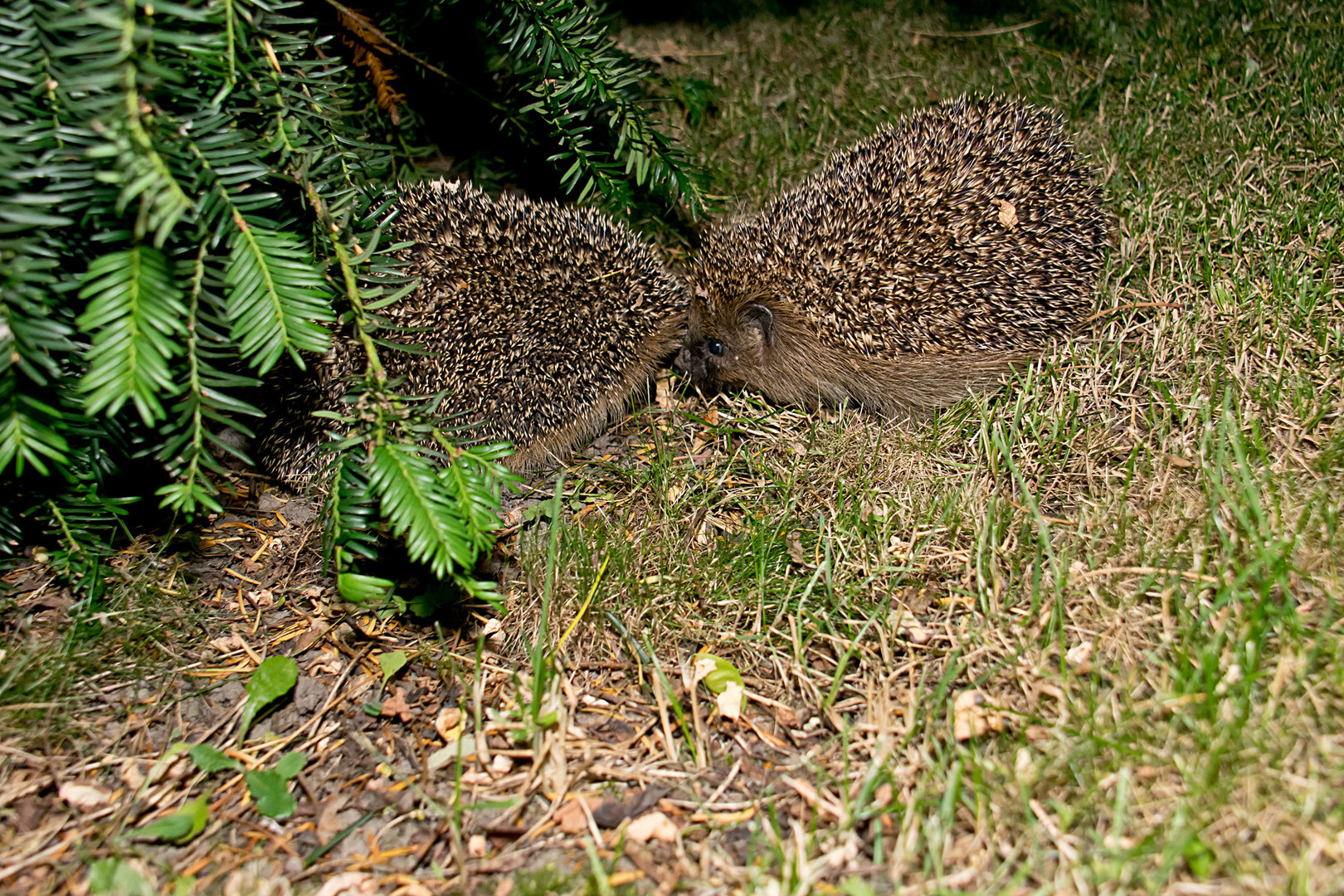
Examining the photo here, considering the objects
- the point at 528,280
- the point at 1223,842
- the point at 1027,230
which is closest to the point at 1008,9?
the point at 1027,230

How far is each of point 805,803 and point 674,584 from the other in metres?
1.00

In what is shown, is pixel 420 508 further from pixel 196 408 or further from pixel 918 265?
pixel 918 265

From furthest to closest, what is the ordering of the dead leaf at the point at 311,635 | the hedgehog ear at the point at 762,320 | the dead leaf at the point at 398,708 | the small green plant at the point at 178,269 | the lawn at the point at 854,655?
1. the hedgehog ear at the point at 762,320
2. the dead leaf at the point at 311,635
3. the dead leaf at the point at 398,708
4. the lawn at the point at 854,655
5. the small green plant at the point at 178,269

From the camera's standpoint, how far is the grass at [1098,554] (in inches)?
95.8

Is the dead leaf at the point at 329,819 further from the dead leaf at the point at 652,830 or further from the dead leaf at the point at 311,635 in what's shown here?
the dead leaf at the point at 652,830

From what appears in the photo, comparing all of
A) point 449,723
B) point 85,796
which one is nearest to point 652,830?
point 449,723

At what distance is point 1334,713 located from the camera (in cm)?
248

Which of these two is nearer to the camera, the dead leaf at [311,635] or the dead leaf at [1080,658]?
the dead leaf at [1080,658]

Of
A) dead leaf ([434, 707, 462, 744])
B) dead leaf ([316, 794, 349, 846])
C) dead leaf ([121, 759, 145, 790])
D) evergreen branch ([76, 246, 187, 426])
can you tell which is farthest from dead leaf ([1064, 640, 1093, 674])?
dead leaf ([121, 759, 145, 790])

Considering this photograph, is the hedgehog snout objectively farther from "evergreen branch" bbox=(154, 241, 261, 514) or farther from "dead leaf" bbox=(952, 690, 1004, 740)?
"evergreen branch" bbox=(154, 241, 261, 514)

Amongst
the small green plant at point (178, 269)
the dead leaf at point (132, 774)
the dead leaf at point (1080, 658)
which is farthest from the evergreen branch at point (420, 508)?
the dead leaf at point (1080, 658)

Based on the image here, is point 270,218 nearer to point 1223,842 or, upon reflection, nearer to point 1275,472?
point 1223,842

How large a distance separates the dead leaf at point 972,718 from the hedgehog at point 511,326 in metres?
2.18

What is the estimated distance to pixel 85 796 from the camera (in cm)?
283
